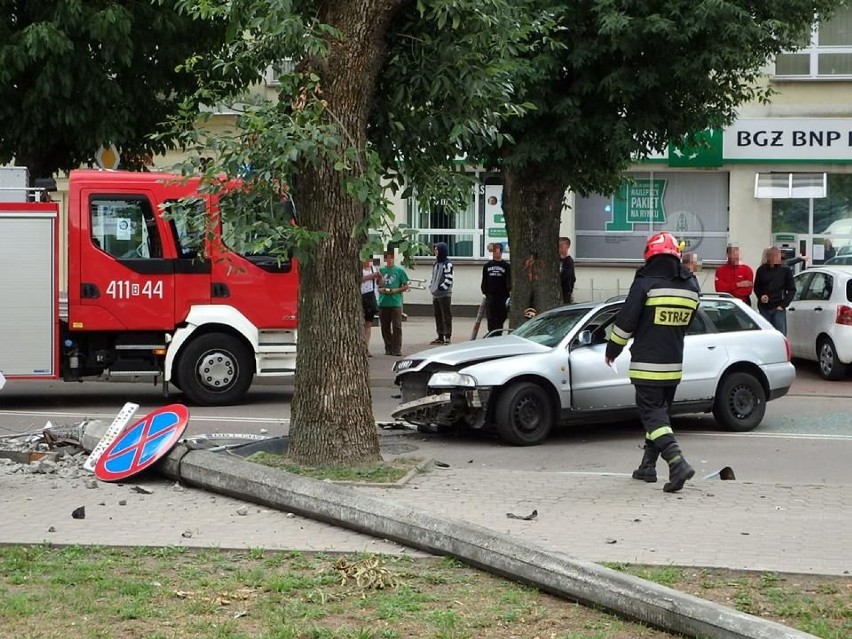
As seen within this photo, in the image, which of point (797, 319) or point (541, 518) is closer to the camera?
point (541, 518)

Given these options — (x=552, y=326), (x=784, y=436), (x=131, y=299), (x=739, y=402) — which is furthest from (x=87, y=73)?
(x=784, y=436)

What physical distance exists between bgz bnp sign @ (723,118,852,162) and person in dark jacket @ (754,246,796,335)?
435 inches

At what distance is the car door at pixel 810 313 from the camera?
17750 millimetres

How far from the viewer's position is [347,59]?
920cm

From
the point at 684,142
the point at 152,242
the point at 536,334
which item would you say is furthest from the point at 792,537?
the point at 684,142

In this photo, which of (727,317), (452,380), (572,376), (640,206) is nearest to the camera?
(452,380)

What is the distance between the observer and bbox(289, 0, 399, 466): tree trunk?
9188 mm

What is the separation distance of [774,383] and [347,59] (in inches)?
246

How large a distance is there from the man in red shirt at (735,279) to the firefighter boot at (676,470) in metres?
10.7

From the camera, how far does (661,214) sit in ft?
97.5

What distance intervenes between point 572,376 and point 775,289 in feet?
23.2

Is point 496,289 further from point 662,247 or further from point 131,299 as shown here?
point 662,247

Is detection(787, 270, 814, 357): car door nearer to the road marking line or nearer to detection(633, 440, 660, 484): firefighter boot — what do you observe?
the road marking line

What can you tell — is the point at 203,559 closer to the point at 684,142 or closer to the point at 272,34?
the point at 272,34
